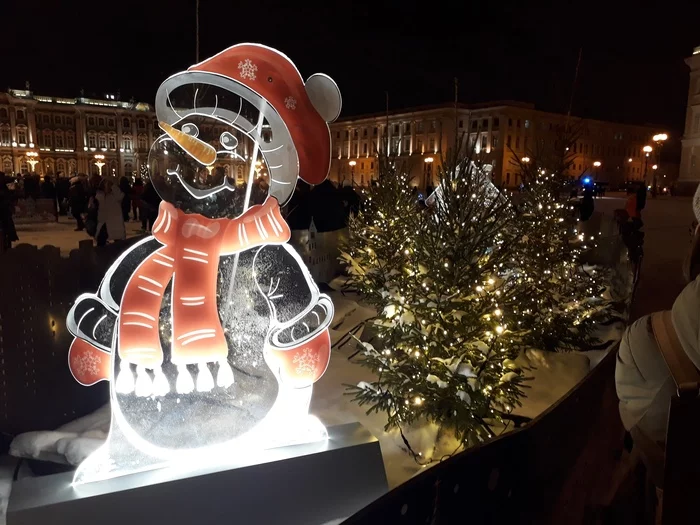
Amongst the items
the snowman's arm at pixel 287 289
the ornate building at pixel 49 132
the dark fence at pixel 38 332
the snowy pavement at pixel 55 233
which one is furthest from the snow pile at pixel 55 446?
the ornate building at pixel 49 132

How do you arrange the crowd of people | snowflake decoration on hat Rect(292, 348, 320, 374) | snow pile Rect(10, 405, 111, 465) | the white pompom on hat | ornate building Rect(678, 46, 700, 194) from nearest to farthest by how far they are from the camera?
the white pompom on hat
snowflake decoration on hat Rect(292, 348, 320, 374)
snow pile Rect(10, 405, 111, 465)
the crowd of people
ornate building Rect(678, 46, 700, 194)

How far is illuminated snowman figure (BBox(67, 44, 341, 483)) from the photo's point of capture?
3119mm

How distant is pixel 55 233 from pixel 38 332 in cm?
1194

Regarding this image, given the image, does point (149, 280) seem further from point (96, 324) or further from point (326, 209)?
point (326, 209)

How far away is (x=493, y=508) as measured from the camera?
1.92m

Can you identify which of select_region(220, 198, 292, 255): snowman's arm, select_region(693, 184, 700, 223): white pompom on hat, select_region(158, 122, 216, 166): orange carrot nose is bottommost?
select_region(220, 198, 292, 255): snowman's arm

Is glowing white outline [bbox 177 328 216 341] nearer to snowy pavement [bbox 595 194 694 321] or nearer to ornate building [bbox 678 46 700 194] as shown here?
snowy pavement [bbox 595 194 694 321]

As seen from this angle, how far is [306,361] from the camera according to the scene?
3396 millimetres

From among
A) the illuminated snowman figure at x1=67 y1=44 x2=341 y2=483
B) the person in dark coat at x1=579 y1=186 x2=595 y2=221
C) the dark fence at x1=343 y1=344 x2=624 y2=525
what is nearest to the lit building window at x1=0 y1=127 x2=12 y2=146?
the person in dark coat at x1=579 y1=186 x2=595 y2=221

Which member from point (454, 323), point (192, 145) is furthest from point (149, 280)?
point (454, 323)

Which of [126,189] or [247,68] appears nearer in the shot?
[247,68]

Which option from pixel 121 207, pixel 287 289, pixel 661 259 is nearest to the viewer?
pixel 287 289

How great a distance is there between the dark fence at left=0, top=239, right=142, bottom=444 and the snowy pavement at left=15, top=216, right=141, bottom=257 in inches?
276

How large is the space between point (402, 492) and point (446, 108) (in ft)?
224
